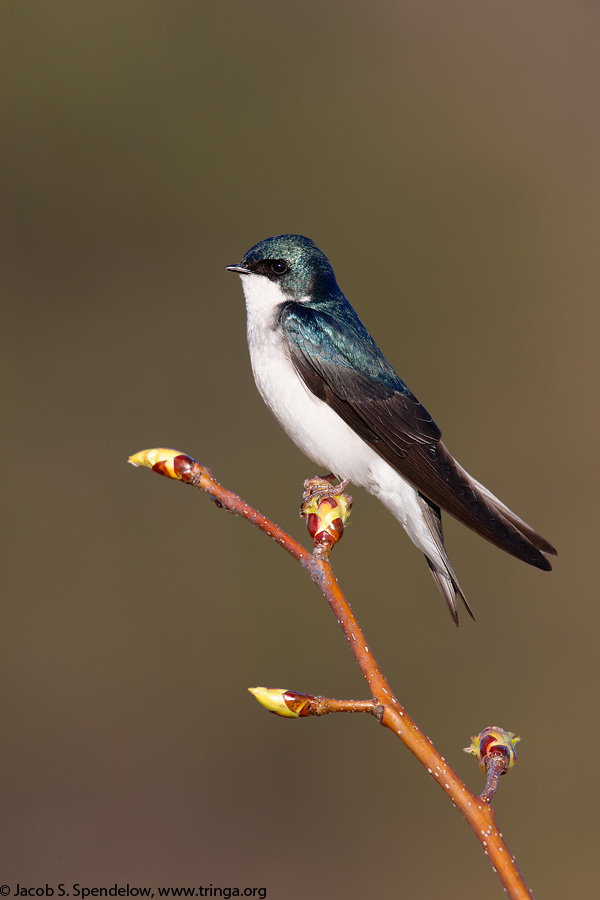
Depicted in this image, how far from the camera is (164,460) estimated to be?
3.46 feet

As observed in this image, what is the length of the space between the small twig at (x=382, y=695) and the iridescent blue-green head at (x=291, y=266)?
863 mm

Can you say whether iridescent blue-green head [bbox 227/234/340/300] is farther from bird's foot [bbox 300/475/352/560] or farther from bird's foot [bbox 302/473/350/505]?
bird's foot [bbox 300/475/352/560]

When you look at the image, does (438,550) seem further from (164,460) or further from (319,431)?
(164,460)

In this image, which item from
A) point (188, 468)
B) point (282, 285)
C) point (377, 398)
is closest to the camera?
point (188, 468)

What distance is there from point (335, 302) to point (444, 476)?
1.69 feet

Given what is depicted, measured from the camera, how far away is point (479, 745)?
904mm

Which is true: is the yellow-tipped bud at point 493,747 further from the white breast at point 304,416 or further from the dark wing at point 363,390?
the white breast at point 304,416

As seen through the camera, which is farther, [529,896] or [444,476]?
[444,476]

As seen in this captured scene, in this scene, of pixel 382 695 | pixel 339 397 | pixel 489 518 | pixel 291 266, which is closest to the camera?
pixel 382 695

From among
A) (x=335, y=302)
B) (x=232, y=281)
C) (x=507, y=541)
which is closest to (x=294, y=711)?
(x=507, y=541)

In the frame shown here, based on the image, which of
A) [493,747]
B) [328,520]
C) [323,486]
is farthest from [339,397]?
[493,747]

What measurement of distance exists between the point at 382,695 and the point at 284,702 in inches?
4.0

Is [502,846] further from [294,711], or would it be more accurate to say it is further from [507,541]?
[507,541]

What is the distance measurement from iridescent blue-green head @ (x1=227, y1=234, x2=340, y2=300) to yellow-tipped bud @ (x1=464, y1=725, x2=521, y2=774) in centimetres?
119
